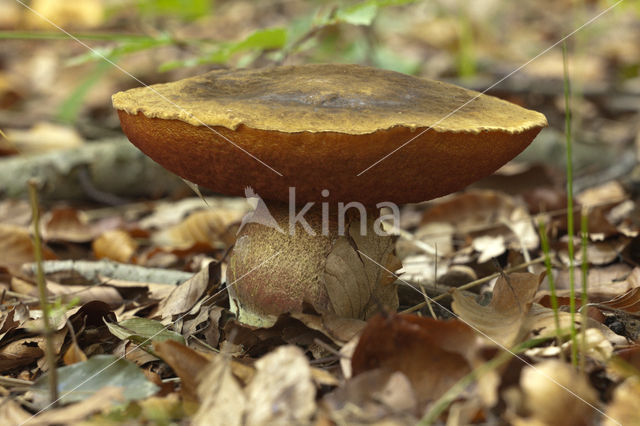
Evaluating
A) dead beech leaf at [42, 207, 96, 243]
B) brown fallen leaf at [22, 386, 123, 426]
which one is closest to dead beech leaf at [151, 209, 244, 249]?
dead beech leaf at [42, 207, 96, 243]

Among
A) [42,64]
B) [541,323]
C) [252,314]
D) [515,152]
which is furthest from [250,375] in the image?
[42,64]

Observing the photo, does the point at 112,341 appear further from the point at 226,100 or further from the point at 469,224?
the point at 469,224

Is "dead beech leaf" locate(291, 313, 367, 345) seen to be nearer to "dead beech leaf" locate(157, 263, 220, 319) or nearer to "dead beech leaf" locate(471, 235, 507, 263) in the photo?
"dead beech leaf" locate(157, 263, 220, 319)

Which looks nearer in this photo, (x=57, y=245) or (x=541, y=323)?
(x=541, y=323)

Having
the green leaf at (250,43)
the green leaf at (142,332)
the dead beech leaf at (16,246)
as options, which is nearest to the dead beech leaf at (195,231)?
the dead beech leaf at (16,246)

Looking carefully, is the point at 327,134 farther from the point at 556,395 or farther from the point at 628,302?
the point at 628,302

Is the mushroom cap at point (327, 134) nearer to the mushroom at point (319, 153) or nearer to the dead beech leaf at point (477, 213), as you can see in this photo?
the mushroom at point (319, 153)
